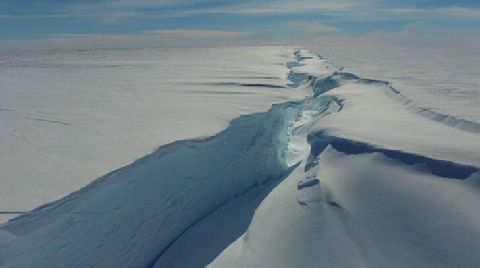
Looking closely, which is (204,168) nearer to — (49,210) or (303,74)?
(49,210)

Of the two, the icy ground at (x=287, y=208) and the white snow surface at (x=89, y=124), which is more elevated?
the white snow surface at (x=89, y=124)

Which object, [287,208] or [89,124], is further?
[89,124]

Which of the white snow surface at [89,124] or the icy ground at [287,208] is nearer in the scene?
the icy ground at [287,208]

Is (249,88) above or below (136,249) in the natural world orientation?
above

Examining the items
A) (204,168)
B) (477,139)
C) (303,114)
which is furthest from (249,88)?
(477,139)

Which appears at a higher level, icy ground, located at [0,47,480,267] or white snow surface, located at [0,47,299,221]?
white snow surface, located at [0,47,299,221]

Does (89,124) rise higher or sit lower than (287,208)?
higher

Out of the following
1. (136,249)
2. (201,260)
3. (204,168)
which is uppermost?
(204,168)

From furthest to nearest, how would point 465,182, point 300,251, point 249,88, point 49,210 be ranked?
1. point 249,88
2. point 465,182
3. point 300,251
4. point 49,210
